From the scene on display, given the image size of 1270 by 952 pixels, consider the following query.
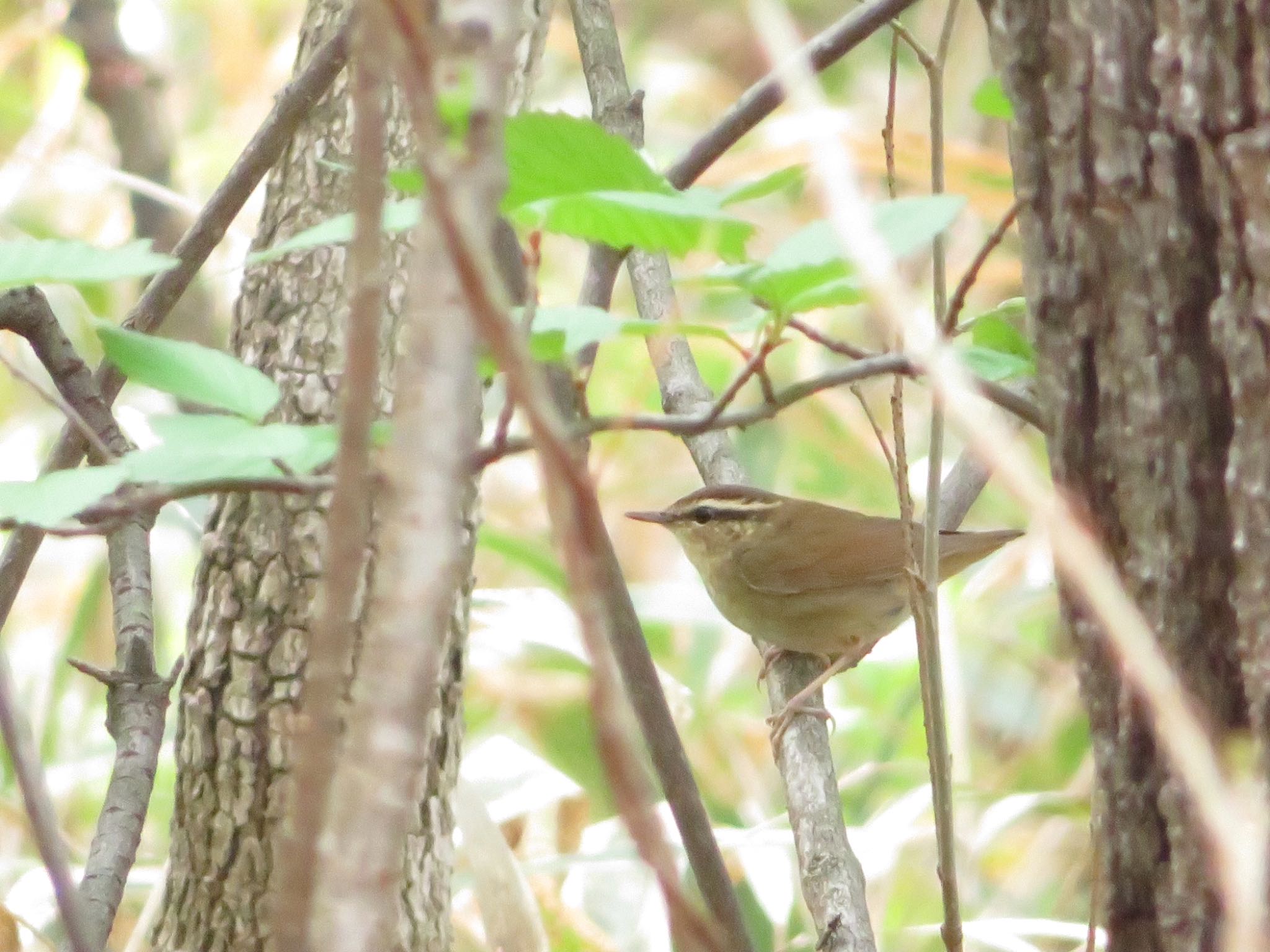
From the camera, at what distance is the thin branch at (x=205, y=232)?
200 cm

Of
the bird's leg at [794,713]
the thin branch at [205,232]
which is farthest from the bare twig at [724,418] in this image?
the bird's leg at [794,713]

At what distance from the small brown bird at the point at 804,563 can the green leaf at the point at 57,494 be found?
2.63 m

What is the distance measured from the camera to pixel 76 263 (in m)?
1.05

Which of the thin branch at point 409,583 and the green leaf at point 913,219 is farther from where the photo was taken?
the green leaf at point 913,219

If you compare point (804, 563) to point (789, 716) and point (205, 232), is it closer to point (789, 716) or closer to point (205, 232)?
point (789, 716)

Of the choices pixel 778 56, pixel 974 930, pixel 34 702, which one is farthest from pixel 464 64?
pixel 34 702

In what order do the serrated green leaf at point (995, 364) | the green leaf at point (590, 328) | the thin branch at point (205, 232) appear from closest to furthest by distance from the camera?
the green leaf at point (590, 328)
the serrated green leaf at point (995, 364)
the thin branch at point (205, 232)

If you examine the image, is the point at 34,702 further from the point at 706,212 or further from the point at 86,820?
the point at 706,212

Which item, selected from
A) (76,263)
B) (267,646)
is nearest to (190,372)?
(76,263)

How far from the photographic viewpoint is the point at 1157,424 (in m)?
1.14

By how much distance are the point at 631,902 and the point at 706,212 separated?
2.79 metres

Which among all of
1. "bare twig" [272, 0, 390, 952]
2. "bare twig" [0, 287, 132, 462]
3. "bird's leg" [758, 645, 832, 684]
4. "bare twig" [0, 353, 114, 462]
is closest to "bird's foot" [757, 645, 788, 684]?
"bird's leg" [758, 645, 832, 684]

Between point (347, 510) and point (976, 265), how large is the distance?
0.67m

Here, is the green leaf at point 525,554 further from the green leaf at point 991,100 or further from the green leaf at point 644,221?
the green leaf at point 644,221
